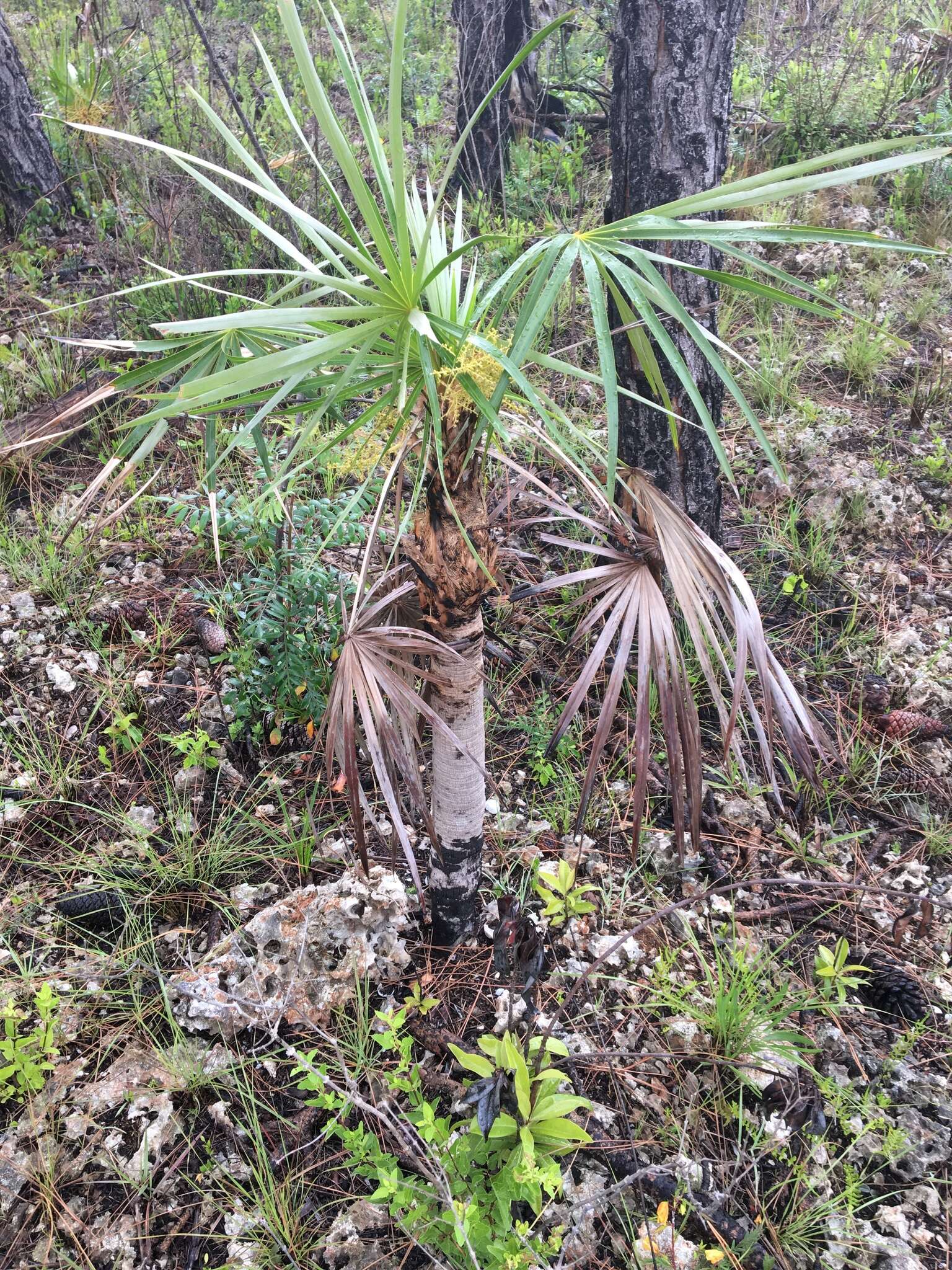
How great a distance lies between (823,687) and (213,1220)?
6.74 feet

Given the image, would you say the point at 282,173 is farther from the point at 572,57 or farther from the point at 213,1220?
the point at 213,1220

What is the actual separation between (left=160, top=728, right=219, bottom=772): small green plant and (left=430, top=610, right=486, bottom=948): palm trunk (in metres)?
0.71

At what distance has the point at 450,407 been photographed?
1.13 m

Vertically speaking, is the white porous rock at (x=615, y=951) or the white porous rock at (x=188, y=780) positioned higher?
the white porous rock at (x=188, y=780)

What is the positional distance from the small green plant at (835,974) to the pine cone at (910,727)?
75 centimetres

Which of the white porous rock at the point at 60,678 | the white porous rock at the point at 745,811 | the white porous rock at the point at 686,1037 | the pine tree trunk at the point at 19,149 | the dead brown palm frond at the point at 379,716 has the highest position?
the pine tree trunk at the point at 19,149

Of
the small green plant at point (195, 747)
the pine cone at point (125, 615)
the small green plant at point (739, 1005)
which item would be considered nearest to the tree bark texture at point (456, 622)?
the small green plant at point (739, 1005)

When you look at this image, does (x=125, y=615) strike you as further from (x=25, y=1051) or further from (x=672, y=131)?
(x=672, y=131)

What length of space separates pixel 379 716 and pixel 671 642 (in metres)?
0.49

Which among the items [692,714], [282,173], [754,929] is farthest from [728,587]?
[282,173]

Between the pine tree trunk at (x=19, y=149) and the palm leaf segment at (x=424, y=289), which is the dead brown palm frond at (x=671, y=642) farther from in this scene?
the pine tree trunk at (x=19, y=149)

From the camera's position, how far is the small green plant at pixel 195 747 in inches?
77.0

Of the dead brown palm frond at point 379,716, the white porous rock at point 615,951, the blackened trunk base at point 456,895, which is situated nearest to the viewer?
the dead brown palm frond at point 379,716

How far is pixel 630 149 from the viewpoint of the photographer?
2.09 metres
